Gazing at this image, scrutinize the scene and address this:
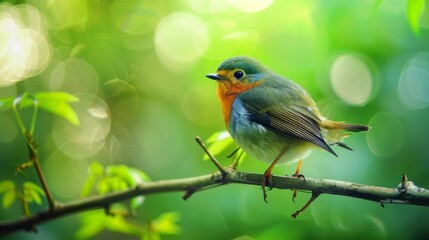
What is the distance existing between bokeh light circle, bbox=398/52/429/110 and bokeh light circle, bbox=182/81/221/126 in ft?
4.37

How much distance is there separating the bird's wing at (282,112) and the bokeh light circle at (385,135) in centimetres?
97

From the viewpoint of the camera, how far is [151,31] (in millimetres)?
4434

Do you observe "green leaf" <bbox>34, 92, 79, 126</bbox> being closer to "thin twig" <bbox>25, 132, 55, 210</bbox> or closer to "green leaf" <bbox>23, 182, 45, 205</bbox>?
"thin twig" <bbox>25, 132, 55, 210</bbox>

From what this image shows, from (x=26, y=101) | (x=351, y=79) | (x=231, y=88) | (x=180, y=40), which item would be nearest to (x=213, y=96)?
(x=180, y=40)

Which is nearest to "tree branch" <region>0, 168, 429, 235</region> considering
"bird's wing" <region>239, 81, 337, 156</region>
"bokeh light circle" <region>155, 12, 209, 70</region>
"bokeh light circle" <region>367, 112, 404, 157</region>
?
"bird's wing" <region>239, 81, 337, 156</region>

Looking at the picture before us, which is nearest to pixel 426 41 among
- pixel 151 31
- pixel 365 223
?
pixel 365 223

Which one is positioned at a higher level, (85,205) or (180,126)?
(85,205)

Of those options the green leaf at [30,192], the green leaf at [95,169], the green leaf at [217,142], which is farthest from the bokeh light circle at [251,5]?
Result: the green leaf at [30,192]

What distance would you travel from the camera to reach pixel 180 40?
4.23 metres

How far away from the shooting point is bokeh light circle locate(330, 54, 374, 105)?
11.0 feet

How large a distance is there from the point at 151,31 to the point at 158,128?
1015 mm

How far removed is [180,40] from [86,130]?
3.67 feet

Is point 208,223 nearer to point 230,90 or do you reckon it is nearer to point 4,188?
point 230,90

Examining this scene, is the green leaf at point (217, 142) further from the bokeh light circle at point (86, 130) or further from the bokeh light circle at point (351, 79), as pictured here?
the bokeh light circle at point (86, 130)
